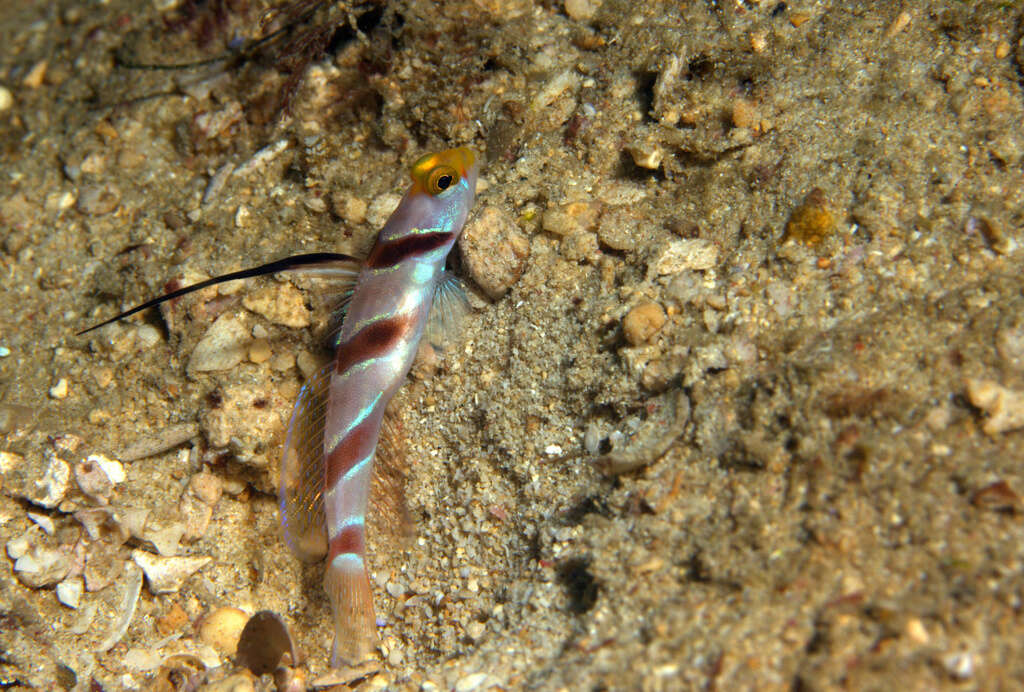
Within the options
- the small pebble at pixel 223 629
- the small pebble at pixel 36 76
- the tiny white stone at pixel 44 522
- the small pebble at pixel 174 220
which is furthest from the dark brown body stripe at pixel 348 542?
the small pebble at pixel 36 76

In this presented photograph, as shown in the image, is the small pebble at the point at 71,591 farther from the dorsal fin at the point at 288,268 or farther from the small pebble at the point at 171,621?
the dorsal fin at the point at 288,268

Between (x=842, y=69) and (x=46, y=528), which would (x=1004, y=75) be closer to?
(x=842, y=69)

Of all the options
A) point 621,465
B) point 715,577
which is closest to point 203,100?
point 621,465

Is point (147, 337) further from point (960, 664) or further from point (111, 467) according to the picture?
point (960, 664)

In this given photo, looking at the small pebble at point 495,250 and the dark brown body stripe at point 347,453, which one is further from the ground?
the small pebble at point 495,250

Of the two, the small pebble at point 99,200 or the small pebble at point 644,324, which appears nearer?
the small pebble at point 644,324

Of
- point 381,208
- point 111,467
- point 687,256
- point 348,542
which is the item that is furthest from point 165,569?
point 687,256
